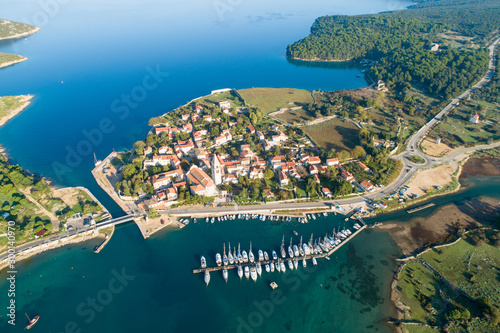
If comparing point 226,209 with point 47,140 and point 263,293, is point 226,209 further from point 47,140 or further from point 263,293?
point 47,140

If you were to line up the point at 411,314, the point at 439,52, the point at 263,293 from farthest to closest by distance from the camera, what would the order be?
1. the point at 439,52
2. the point at 263,293
3. the point at 411,314

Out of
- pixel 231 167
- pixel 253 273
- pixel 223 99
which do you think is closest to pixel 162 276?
pixel 253 273

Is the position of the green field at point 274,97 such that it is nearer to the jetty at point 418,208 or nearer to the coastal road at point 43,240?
the jetty at point 418,208

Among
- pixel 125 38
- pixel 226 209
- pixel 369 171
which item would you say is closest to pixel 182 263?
pixel 226 209

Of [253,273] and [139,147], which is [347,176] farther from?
[139,147]

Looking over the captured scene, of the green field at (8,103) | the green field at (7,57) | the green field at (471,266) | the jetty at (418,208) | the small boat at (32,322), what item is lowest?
the jetty at (418,208)

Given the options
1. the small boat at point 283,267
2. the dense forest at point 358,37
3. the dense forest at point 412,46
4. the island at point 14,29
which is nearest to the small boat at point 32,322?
the small boat at point 283,267
